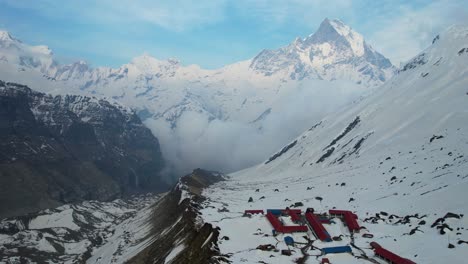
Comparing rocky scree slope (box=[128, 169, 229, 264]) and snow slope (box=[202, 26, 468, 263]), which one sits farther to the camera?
rocky scree slope (box=[128, 169, 229, 264])

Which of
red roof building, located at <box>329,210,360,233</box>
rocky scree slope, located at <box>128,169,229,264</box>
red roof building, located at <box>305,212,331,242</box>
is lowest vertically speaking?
rocky scree slope, located at <box>128,169,229,264</box>

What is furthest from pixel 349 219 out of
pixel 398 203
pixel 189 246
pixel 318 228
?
pixel 189 246

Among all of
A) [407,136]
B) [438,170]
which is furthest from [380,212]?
[407,136]

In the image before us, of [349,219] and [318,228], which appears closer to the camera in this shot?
[318,228]

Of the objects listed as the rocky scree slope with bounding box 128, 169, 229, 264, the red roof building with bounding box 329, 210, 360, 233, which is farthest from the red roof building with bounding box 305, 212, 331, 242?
the rocky scree slope with bounding box 128, 169, 229, 264

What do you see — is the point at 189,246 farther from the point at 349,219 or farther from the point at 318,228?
the point at 349,219

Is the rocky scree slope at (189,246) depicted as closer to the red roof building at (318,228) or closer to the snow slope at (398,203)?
the snow slope at (398,203)

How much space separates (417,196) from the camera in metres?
98.8

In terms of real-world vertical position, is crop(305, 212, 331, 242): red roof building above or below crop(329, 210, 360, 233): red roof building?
below

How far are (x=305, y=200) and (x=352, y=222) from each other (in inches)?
2159

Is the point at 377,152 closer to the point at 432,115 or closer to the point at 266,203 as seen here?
the point at 432,115

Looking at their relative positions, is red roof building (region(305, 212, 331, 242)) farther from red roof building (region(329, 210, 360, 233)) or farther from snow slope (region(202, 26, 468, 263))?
red roof building (region(329, 210, 360, 233))

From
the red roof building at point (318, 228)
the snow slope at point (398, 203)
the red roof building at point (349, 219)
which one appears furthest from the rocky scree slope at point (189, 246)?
the red roof building at point (349, 219)

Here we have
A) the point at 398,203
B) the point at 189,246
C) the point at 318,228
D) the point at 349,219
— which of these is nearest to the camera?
the point at 318,228
